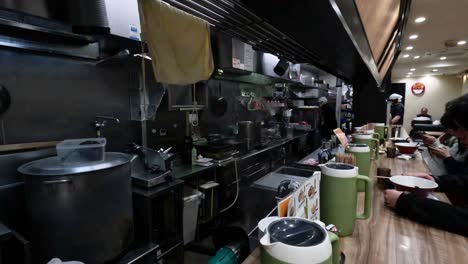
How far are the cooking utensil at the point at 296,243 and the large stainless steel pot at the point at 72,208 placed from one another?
1.14 m

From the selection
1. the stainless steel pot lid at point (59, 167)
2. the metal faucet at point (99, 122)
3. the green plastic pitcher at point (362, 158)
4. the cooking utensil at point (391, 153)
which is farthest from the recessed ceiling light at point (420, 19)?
the stainless steel pot lid at point (59, 167)

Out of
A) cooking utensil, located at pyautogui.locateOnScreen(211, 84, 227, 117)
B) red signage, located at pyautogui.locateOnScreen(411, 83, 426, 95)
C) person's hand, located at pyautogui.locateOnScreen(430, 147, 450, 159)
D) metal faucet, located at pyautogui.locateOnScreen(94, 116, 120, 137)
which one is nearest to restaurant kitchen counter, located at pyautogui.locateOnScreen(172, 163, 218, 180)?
metal faucet, located at pyautogui.locateOnScreen(94, 116, 120, 137)

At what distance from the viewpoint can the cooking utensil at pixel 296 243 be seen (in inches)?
17.7

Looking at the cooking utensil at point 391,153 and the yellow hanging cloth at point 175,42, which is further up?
the yellow hanging cloth at point 175,42

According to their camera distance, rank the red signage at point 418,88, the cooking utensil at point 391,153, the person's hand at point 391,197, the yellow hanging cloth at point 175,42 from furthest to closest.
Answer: the red signage at point 418,88
the cooking utensil at point 391,153
the yellow hanging cloth at point 175,42
the person's hand at point 391,197

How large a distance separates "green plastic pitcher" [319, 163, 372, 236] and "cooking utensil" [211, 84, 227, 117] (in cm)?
286

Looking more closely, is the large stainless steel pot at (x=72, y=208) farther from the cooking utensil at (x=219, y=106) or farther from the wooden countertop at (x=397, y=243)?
the cooking utensil at (x=219, y=106)

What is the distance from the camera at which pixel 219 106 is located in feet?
12.1

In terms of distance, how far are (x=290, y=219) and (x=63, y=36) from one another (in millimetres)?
2041

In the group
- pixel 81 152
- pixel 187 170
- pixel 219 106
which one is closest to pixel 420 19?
pixel 219 106

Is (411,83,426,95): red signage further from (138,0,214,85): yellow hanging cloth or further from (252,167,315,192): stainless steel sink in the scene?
(138,0,214,85): yellow hanging cloth

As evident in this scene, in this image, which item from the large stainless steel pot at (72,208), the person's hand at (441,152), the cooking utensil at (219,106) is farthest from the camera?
the cooking utensil at (219,106)

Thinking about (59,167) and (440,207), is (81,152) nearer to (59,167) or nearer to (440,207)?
(59,167)

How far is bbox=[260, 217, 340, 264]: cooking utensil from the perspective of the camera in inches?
17.7
